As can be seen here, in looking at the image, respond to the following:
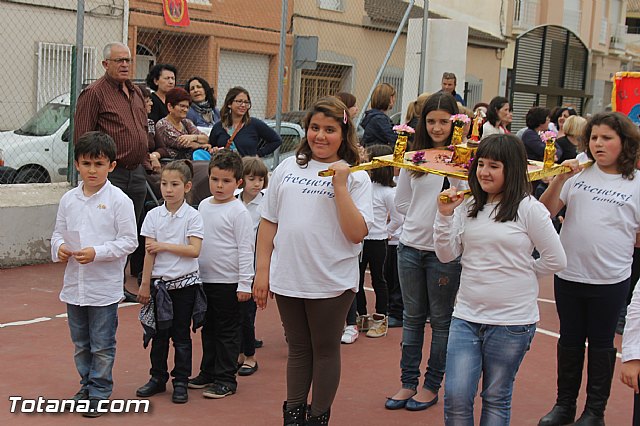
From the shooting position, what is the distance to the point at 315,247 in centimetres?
473

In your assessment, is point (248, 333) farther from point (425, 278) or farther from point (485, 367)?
point (485, 367)

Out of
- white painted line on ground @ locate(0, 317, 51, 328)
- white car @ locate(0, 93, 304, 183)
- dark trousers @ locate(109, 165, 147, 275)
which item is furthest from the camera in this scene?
white car @ locate(0, 93, 304, 183)

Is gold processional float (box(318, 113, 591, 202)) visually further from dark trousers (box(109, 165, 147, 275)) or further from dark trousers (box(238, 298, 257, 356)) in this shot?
dark trousers (box(109, 165, 147, 275))

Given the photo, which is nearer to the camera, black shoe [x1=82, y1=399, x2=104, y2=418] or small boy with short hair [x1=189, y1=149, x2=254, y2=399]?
black shoe [x1=82, y1=399, x2=104, y2=418]

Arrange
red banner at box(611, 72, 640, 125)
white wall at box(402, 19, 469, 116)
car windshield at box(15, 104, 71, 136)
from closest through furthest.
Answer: red banner at box(611, 72, 640, 125) → car windshield at box(15, 104, 71, 136) → white wall at box(402, 19, 469, 116)

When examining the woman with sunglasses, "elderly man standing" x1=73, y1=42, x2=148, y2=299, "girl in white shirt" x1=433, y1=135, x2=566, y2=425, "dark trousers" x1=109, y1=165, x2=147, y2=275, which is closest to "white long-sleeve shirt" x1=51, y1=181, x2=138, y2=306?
"girl in white shirt" x1=433, y1=135, x2=566, y2=425

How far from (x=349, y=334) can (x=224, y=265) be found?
5.94 ft

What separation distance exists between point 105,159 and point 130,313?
8.82 feet

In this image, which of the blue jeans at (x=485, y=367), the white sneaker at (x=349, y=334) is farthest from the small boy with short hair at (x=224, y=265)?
the blue jeans at (x=485, y=367)

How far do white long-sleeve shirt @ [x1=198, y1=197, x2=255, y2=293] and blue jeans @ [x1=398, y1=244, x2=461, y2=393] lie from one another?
98 centimetres

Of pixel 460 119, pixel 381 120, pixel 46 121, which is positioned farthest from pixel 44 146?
pixel 460 119

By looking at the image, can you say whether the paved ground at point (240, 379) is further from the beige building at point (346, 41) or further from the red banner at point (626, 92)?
the beige building at point (346, 41)

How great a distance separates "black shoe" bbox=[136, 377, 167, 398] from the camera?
565 centimetres

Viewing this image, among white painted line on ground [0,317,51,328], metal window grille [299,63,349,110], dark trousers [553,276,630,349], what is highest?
metal window grille [299,63,349,110]
